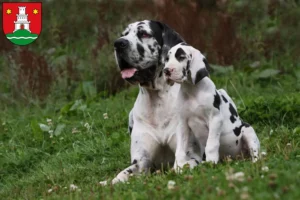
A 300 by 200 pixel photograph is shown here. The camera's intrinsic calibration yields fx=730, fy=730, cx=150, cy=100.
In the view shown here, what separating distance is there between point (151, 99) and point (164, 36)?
0.60 meters

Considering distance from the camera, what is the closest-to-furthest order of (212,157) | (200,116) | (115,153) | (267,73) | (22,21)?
(212,157), (200,116), (115,153), (267,73), (22,21)

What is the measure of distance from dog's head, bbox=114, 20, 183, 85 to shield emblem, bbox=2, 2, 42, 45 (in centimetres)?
583

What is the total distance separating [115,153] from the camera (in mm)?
8016

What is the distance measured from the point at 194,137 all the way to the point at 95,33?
8.13 m

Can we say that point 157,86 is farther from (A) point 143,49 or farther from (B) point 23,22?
(B) point 23,22

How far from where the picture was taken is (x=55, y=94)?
39.1ft

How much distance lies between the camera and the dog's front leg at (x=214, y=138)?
19.2ft

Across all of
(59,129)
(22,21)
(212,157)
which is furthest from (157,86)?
(22,21)

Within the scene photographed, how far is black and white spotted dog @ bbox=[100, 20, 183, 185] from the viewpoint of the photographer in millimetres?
6688

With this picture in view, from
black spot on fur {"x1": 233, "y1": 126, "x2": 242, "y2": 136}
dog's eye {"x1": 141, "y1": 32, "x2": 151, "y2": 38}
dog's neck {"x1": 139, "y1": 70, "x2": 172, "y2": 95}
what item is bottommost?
black spot on fur {"x1": 233, "y1": 126, "x2": 242, "y2": 136}

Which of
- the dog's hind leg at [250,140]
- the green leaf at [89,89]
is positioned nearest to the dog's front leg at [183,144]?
the dog's hind leg at [250,140]

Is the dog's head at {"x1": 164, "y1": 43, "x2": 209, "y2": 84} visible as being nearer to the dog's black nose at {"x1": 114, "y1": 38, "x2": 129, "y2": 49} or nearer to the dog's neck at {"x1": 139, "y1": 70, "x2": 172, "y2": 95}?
the dog's black nose at {"x1": 114, "y1": 38, "x2": 129, "y2": 49}

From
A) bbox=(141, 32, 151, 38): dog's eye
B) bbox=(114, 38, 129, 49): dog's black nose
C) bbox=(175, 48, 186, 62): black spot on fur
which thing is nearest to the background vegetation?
bbox=(175, 48, 186, 62): black spot on fur

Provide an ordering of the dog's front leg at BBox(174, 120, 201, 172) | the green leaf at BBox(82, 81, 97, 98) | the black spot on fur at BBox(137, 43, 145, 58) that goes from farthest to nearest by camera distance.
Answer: the green leaf at BBox(82, 81, 97, 98) → the black spot on fur at BBox(137, 43, 145, 58) → the dog's front leg at BBox(174, 120, 201, 172)
